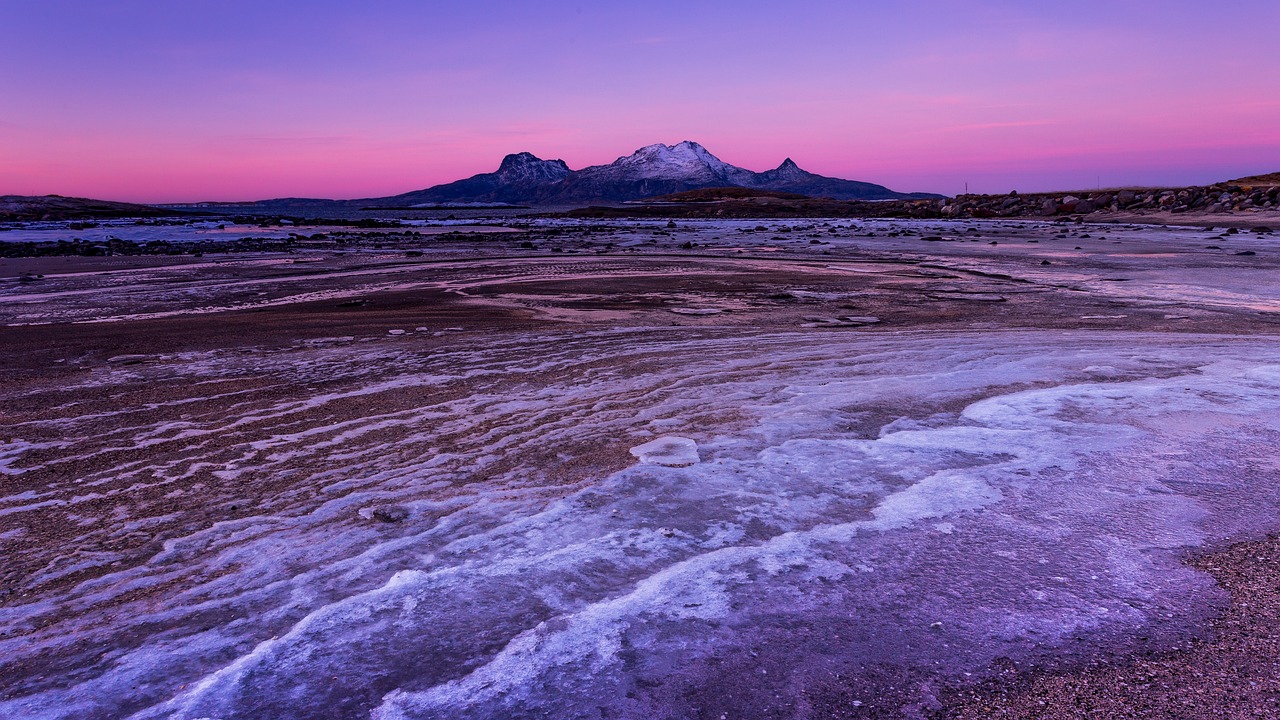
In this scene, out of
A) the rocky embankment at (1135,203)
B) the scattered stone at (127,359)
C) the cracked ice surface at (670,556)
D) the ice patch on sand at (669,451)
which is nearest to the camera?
the cracked ice surface at (670,556)

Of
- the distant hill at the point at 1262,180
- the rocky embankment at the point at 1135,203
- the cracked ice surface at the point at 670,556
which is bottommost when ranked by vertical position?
the cracked ice surface at the point at 670,556

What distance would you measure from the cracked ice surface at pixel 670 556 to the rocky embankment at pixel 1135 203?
44930 millimetres

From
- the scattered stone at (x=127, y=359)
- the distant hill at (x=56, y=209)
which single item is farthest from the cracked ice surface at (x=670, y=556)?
the distant hill at (x=56, y=209)

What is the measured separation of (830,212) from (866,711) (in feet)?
262

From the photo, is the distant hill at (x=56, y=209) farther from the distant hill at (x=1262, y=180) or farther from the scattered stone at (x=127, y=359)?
the distant hill at (x=1262, y=180)

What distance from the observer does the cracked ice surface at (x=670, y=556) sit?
262 cm

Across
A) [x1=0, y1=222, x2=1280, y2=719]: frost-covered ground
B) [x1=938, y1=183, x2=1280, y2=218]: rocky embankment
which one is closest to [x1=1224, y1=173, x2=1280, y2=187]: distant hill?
[x1=938, y1=183, x2=1280, y2=218]: rocky embankment

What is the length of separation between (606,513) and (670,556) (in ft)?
1.90

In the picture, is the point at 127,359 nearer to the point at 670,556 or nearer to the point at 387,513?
the point at 387,513

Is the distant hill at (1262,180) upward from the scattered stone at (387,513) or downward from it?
upward

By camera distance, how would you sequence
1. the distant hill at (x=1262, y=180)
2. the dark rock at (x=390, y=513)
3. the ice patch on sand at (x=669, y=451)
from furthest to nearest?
the distant hill at (x=1262, y=180)
the ice patch on sand at (x=669, y=451)
the dark rock at (x=390, y=513)

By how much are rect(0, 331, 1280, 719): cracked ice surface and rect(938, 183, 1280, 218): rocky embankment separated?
44.9 m

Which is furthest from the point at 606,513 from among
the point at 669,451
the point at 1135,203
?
the point at 1135,203

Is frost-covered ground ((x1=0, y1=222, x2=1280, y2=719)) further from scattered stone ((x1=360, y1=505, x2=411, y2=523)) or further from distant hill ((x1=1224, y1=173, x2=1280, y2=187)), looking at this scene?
distant hill ((x1=1224, y1=173, x2=1280, y2=187))
